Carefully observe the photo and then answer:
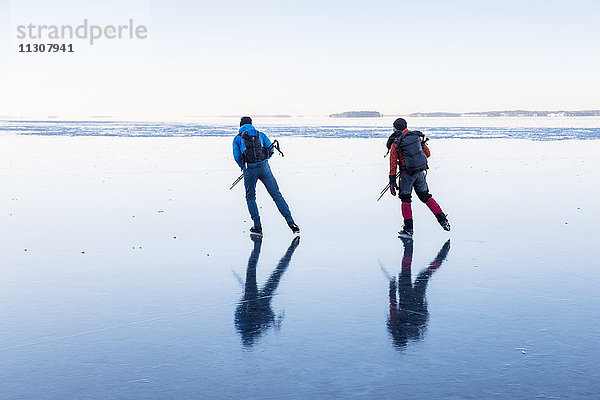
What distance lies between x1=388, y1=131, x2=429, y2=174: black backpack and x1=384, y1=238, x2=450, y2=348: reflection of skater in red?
2020 mm

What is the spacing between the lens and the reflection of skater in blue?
538 centimetres

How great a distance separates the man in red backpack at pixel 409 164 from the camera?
1005 cm

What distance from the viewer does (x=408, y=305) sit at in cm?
618

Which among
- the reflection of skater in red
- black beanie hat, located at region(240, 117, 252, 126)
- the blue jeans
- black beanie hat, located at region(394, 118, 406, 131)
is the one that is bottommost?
the reflection of skater in red

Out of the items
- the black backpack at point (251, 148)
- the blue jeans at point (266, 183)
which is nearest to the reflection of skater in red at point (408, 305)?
the blue jeans at point (266, 183)

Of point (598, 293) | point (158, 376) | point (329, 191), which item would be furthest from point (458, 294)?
point (329, 191)

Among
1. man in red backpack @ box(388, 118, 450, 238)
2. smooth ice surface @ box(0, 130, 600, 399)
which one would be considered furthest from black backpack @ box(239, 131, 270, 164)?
man in red backpack @ box(388, 118, 450, 238)

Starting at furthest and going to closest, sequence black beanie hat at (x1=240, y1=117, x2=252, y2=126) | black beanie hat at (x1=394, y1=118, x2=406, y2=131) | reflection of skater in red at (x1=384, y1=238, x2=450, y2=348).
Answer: black beanie hat at (x1=240, y1=117, x2=252, y2=126) → black beanie hat at (x1=394, y1=118, x2=406, y2=131) → reflection of skater in red at (x1=384, y1=238, x2=450, y2=348)

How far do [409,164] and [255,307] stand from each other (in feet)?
15.3

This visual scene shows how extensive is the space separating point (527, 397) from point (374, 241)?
18.2ft

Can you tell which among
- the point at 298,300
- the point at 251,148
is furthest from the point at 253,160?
the point at 298,300

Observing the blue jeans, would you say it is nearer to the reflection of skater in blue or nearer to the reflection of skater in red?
the reflection of skater in blue

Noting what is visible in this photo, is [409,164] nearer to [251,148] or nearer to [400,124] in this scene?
[400,124]

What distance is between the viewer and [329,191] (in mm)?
15484
